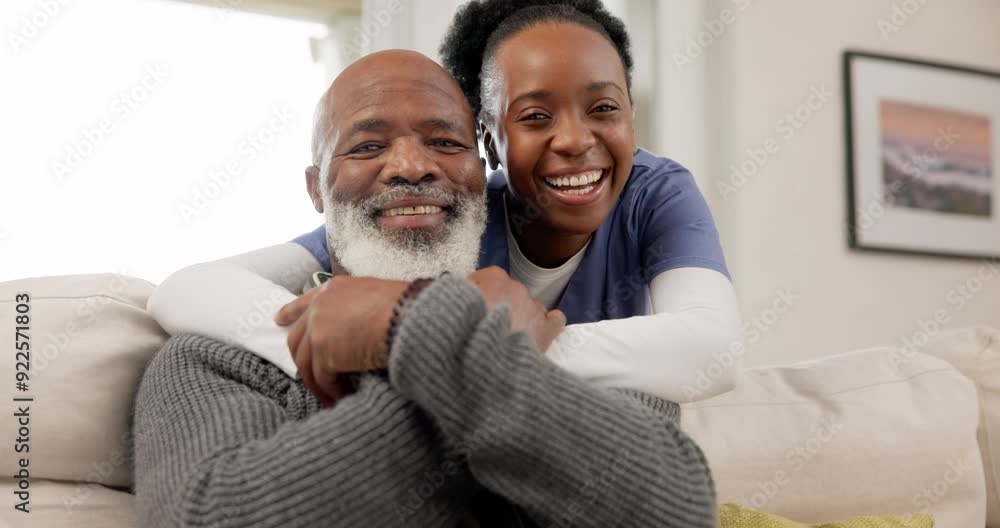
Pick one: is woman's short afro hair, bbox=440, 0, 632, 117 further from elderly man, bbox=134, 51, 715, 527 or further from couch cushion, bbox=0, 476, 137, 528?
couch cushion, bbox=0, 476, 137, 528

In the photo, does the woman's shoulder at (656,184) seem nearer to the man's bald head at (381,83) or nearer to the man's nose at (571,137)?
the man's nose at (571,137)

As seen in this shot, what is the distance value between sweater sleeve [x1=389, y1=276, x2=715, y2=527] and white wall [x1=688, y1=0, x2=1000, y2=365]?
2443mm

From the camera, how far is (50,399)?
120 cm

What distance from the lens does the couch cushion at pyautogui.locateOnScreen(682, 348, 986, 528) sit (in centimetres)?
155

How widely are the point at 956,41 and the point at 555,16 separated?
291 cm

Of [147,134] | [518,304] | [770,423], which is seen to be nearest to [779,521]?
[770,423]

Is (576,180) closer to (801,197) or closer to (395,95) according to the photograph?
(395,95)

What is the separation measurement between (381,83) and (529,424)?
711mm

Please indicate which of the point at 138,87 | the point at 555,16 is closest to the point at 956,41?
the point at 555,16

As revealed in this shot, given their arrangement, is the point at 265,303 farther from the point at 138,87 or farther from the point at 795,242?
the point at 795,242

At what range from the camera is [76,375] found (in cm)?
→ 122

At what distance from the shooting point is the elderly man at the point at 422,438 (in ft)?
2.83

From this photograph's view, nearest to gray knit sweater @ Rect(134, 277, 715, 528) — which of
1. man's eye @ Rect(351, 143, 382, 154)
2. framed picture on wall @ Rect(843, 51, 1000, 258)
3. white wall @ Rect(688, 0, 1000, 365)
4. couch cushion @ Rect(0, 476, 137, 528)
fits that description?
couch cushion @ Rect(0, 476, 137, 528)

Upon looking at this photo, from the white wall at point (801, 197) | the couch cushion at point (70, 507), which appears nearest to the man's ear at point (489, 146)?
the couch cushion at point (70, 507)
